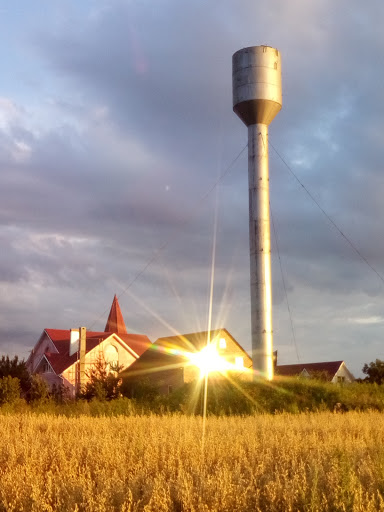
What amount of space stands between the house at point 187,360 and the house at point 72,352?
2.83 metres

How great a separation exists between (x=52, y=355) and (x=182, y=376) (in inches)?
602

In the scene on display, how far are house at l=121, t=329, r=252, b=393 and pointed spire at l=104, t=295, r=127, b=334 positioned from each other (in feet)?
83.2

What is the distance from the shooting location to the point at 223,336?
2148 inches

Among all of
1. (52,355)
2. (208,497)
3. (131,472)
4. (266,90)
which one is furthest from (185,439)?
(52,355)

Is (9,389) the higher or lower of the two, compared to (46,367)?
lower

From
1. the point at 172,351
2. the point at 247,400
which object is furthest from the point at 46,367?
the point at 247,400

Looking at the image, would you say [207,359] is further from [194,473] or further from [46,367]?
[194,473]

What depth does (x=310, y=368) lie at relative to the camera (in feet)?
226

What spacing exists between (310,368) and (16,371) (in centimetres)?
3503

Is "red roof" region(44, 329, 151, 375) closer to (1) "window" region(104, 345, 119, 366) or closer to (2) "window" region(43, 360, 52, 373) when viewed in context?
(2) "window" region(43, 360, 52, 373)

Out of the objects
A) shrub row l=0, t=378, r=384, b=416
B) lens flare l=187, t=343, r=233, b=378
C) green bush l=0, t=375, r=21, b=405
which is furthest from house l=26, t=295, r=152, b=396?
shrub row l=0, t=378, r=384, b=416

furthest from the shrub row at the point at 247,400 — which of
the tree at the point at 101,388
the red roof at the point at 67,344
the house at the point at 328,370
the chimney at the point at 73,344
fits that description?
the house at the point at 328,370

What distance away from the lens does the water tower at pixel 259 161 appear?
3425cm

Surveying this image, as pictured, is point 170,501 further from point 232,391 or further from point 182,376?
point 182,376
